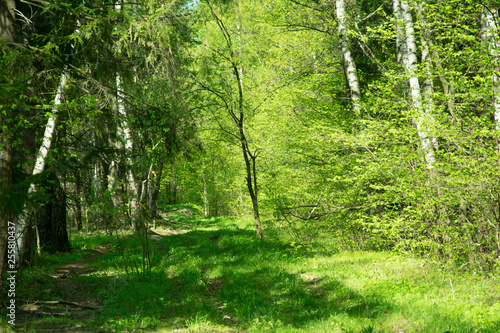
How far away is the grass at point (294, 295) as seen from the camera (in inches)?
190

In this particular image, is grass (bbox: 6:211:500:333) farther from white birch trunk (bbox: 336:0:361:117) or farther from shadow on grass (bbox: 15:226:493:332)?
white birch trunk (bbox: 336:0:361:117)

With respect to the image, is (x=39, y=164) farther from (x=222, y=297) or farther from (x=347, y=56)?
(x=347, y=56)

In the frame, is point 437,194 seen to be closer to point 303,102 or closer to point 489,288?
point 489,288

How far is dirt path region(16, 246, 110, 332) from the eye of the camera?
4.97m

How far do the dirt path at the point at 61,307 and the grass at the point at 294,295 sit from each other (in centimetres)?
19

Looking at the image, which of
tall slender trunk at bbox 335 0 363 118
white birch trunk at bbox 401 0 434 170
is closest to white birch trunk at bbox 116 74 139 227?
white birch trunk at bbox 401 0 434 170

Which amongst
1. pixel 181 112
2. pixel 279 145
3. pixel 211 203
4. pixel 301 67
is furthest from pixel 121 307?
pixel 211 203

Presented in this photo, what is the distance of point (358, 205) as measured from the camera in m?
8.73

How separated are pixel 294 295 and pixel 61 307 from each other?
3.79 metres

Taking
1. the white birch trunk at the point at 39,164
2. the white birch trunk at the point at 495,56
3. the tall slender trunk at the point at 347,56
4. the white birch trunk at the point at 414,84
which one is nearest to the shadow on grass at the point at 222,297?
the white birch trunk at the point at 39,164

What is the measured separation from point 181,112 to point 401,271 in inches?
229

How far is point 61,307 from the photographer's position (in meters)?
5.80

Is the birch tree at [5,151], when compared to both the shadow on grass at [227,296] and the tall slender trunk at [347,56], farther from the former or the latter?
the tall slender trunk at [347,56]

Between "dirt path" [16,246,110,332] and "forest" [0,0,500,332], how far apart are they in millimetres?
45
